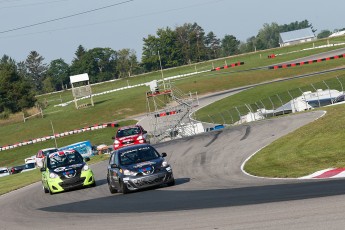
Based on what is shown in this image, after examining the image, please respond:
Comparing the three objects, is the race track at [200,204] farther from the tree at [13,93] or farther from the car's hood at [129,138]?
the tree at [13,93]

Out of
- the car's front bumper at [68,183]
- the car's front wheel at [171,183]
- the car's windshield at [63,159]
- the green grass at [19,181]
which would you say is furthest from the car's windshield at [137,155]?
the green grass at [19,181]

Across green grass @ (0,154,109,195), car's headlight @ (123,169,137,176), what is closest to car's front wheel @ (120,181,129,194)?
car's headlight @ (123,169,137,176)

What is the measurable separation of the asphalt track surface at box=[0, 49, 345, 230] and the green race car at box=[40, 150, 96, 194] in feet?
1.15

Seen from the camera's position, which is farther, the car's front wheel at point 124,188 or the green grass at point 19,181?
the green grass at point 19,181

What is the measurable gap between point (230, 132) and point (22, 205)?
17964 mm

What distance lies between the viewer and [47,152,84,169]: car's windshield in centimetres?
2716

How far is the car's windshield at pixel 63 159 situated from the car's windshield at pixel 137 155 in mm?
4445

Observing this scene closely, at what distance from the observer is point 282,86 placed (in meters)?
75.9

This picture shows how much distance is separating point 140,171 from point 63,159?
6255 mm

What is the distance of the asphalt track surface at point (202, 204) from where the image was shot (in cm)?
1244

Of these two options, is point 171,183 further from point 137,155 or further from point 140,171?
point 137,155

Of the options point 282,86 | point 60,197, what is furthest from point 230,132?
point 282,86

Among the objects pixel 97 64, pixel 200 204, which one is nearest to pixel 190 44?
pixel 97 64

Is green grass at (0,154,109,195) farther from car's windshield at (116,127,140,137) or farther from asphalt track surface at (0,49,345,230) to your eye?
asphalt track surface at (0,49,345,230)
